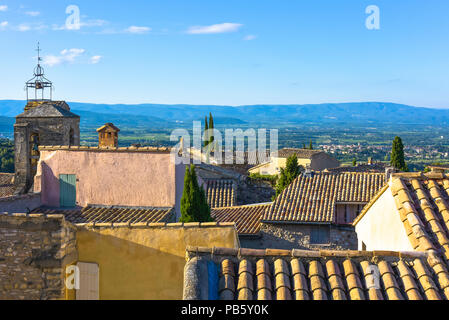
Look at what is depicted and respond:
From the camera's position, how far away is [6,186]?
80.7ft

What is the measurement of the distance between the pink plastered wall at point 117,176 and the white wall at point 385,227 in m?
6.33

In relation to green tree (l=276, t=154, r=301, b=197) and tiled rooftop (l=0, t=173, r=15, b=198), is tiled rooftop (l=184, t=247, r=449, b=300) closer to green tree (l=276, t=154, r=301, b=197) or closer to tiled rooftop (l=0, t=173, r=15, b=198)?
tiled rooftop (l=0, t=173, r=15, b=198)

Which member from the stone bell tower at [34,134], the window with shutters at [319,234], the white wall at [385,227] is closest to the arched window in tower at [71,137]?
the stone bell tower at [34,134]

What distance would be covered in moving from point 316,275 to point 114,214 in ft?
30.0

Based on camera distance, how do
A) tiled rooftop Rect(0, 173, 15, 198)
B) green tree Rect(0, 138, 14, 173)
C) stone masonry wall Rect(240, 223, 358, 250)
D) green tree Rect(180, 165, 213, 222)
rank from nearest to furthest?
green tree Rect(180, 165, 213, 222) < stone masonry wall Rect(240, 223, 358, 250) < tiled rooftop Rect(0, 173, 15, 198) < green tree Rect(0, 138, 14, 173)

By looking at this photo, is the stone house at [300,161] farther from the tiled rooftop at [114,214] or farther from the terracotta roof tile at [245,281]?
the terracotta roof tile at [245,281]

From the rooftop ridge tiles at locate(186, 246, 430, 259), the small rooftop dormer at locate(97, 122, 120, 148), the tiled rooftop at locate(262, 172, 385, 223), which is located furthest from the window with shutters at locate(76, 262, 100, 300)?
the tiled rooftop at locate(262, 172, 385, 223)

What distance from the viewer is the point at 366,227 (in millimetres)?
9609

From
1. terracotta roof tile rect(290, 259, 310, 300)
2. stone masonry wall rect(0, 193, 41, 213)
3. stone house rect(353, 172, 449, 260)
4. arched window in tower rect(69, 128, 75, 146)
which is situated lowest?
stone masonry wall rect(0, 193, 41, 213)

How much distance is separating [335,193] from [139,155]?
10919mm

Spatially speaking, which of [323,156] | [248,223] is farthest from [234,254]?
[323,156]

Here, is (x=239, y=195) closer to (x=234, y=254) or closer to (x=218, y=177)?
(x=218, y=177)

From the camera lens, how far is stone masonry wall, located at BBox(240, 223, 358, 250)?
67.7 ft

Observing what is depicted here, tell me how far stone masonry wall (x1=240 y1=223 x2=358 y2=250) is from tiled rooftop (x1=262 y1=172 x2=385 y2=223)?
0.39 metres
